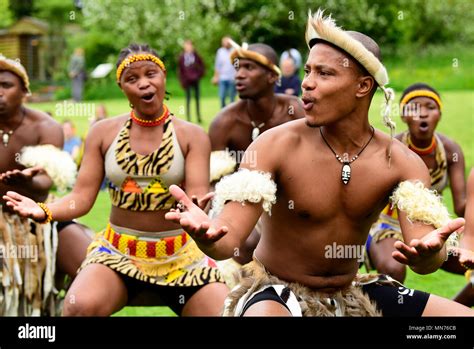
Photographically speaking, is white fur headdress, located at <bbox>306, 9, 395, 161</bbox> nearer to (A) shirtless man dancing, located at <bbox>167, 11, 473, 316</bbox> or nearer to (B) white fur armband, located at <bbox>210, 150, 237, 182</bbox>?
(A) shirtless man dancing, located at <bbox>167, 11, 473, 316</bbox>

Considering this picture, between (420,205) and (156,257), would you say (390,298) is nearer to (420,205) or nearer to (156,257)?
(420,205)

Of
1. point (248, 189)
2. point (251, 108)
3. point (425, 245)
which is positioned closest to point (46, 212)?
point (248, 189)

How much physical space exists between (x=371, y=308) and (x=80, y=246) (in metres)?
2.77

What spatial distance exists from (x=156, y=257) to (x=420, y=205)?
5.70 feet

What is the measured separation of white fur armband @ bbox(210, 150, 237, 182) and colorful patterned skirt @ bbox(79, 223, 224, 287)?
1822 mm

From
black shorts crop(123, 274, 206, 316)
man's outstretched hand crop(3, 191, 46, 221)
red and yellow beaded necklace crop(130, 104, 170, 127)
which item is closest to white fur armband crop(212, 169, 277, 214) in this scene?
man's outstretched hand crop(3, 191, 46, 221)

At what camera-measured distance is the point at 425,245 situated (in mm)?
3422

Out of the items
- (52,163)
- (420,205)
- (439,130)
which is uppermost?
(420,205)

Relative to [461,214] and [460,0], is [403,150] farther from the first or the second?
[460,0]

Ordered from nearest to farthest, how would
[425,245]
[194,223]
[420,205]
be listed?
[194,223] < [425,245] < [420,205]

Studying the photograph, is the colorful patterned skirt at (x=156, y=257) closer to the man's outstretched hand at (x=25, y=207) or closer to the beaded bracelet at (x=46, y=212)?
the beaded bracelet at (x=46, y=212)

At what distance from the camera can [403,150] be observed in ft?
12.9

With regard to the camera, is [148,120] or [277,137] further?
[148,120]
